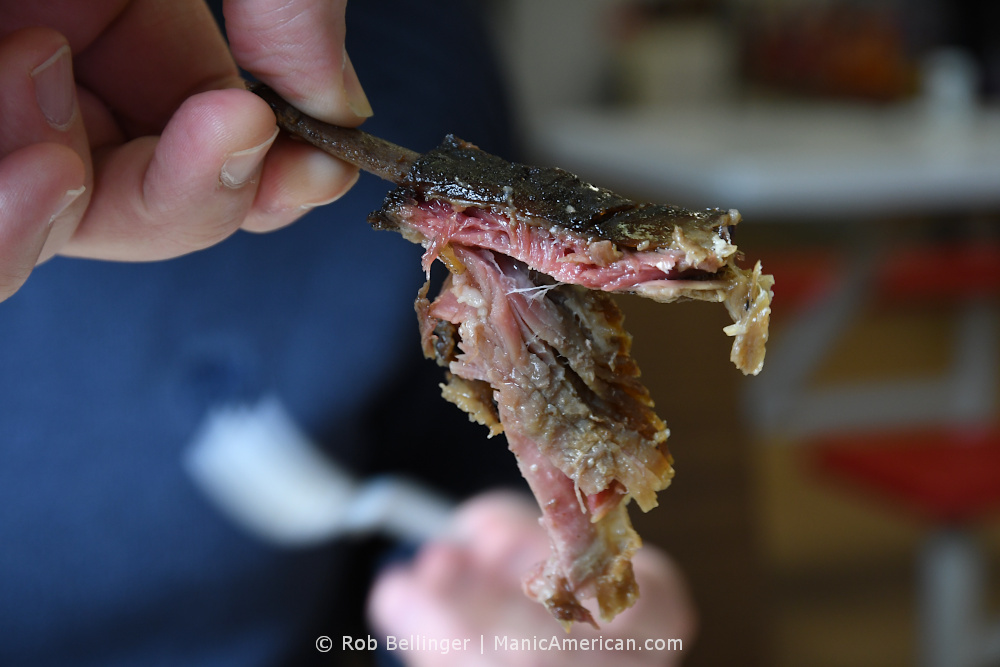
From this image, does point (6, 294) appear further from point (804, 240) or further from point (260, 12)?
point (804, 240)

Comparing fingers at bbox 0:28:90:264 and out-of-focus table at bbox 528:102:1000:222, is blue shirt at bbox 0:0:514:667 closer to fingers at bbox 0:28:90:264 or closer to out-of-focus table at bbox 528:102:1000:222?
fingers at bbox 0:28:90:264

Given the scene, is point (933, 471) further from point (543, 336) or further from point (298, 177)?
point (298, 177)

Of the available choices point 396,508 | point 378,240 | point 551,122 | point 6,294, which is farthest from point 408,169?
point 551,122

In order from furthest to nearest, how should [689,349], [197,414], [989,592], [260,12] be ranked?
[989,592] < [689,349] < [197,414] < [260,12]

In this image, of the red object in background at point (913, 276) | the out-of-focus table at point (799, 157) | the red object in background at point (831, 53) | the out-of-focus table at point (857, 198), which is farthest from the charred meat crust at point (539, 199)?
the red object in background at point (831, 53)

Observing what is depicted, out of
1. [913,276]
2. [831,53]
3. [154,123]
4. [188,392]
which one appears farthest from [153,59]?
[831,53]
